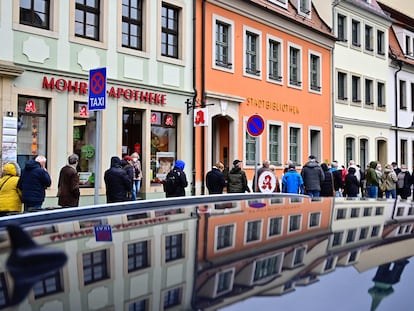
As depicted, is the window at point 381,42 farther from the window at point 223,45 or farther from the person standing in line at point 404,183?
the window at point 223,45

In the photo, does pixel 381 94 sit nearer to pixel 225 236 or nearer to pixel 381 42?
pixel 381 42

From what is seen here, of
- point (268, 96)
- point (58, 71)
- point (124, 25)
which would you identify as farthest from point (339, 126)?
point (58, 71)

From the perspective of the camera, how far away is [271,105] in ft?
71.4

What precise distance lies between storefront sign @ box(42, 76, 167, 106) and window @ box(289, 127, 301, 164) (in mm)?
8090

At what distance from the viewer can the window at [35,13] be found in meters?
13.2

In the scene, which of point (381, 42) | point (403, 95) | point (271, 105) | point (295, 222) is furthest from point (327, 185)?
point (403, 95)

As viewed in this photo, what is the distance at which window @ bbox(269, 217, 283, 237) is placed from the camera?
248 cm

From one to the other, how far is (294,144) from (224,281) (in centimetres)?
2196

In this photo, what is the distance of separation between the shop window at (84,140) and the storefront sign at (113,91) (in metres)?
0.46

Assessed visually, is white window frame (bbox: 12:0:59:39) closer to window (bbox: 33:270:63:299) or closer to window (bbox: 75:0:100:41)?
Answer: window (bbox: 75:0:100:41)

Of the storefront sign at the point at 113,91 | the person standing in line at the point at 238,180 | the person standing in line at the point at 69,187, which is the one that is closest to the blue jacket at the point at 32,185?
the person standing in line at the point at 69,187

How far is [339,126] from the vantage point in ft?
86.1

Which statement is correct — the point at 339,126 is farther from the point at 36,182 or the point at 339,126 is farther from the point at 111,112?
the point at 36,182

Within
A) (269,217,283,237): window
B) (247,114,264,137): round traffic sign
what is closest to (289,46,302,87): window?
(247,114,264,137): round traffic sign
